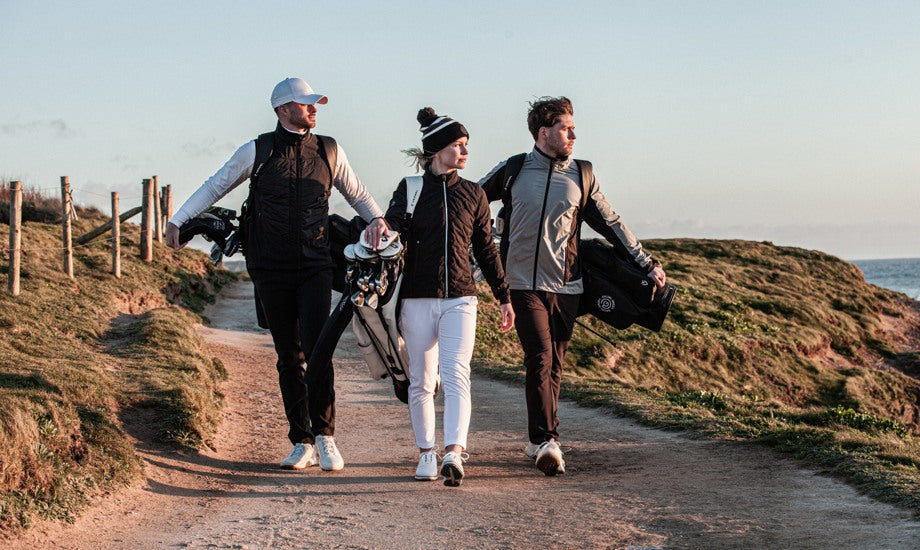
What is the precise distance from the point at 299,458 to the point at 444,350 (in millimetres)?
1417

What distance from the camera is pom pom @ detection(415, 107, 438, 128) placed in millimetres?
6277

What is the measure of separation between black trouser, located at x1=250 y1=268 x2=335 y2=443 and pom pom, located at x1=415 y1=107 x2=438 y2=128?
3.84 ft

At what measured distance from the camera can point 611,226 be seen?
708 centimetres

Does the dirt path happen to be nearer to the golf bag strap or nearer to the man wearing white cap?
the man wearing white cap

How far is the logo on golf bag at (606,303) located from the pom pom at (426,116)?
1.82 meters

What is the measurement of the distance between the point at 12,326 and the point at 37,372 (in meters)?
3.61

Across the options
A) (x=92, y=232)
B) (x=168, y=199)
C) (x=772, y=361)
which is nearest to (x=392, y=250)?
(x=92, y=232)

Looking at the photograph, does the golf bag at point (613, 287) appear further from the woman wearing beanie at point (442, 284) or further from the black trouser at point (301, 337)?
the black trouser at point (301, 337)

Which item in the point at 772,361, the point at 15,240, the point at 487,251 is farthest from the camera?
the point at 772,361

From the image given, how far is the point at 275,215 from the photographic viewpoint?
642 cm

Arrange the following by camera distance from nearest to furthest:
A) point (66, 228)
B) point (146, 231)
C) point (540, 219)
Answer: point (540, 219) → point (66, 228) → point (146, 231)

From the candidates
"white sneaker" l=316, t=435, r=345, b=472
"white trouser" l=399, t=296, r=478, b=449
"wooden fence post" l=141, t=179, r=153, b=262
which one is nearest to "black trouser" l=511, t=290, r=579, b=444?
"white trouser" l=399, t=296, r=478, b=449

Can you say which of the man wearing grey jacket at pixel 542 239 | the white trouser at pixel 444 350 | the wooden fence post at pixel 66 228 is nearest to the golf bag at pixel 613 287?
the man wearing grey jacket at pixel 542 239

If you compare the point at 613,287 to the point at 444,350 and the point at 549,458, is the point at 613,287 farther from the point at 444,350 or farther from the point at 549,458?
the point at 444,350
